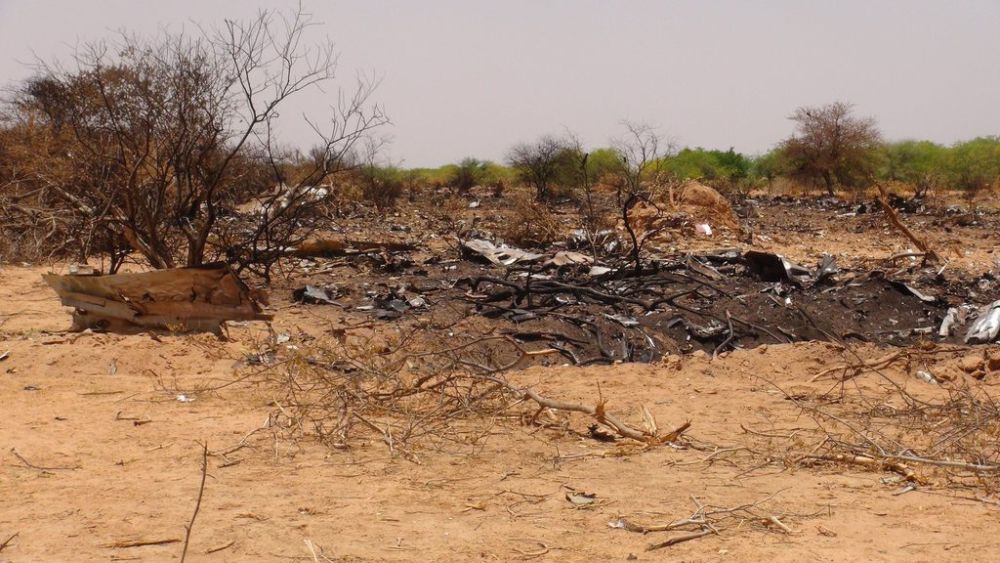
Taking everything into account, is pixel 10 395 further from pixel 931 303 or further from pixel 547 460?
pixel 931 303

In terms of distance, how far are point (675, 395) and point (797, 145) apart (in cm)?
2864

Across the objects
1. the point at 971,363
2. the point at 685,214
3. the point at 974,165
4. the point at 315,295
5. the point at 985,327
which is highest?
the point at 974,165

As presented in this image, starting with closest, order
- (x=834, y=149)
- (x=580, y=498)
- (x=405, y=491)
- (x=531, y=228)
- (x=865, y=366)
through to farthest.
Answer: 1. (x=580, y=498)
2. (x=405, y=491)
3. (x=865, y=366)
4. (x=531, y=228)
5. (x=834, y=149)

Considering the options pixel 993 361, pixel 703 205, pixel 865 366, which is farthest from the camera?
pixel 703 205

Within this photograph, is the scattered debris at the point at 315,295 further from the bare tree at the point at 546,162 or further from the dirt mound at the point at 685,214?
the bare tree at the point at 546,162

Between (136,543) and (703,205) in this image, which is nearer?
(136,543)

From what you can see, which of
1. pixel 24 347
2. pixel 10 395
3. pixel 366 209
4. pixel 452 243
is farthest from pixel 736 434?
pixel 366 209

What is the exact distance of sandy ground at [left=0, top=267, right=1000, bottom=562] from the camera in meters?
3.30

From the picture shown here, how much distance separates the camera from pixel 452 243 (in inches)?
562

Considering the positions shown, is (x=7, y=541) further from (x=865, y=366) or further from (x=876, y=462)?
(x=865, y=366)

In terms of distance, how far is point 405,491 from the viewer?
4031 millimetres

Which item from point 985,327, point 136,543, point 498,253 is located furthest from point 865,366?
point 498,253

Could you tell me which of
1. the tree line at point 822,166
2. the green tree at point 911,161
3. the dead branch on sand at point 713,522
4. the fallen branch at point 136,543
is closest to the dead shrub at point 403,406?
the dead branch on sand at point 713,522

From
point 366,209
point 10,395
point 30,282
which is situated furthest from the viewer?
point 366,209
